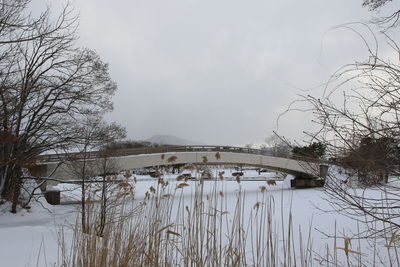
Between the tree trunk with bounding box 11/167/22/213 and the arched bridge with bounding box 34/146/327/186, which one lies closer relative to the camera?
the tree trunk with bounding box 11/167/22/213

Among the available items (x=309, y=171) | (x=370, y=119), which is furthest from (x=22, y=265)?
(x=370, y=119)

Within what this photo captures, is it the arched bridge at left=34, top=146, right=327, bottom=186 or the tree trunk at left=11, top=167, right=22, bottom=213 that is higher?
the arched bridge at left=34, top=146, right=327, bottom=186

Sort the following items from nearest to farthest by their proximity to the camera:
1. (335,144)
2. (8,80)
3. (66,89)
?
(335,144)
(8,80)
(66,89)

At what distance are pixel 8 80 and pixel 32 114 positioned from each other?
370 centimetres

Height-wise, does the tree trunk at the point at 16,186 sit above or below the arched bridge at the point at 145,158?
below

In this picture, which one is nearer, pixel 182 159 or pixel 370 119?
pixel 370 119

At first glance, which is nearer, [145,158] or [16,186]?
[16,186]

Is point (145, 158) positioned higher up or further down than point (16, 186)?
higher up

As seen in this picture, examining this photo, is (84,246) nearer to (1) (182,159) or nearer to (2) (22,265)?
(2) (22,265)

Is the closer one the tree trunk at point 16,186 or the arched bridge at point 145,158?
the tree trunk at point 16,186

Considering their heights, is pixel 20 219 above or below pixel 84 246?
below

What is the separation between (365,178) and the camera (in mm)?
3814

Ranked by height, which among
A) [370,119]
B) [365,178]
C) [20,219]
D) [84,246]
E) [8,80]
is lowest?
[20,219]

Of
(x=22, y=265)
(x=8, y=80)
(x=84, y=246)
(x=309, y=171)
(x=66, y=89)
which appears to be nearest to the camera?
(x=84, y=246)
